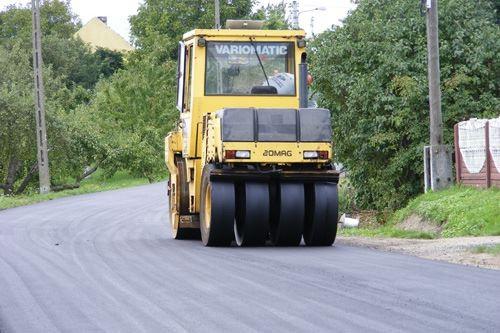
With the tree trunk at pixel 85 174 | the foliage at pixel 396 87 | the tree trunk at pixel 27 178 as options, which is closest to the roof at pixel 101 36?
the tree trunk at pixel 85 174

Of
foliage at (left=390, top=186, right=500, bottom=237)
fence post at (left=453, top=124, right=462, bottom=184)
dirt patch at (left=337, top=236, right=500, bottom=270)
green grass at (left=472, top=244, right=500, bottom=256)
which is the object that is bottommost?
dirt patch at (left=337, top=236, right=500, bottom=270)

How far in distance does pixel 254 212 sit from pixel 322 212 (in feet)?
3.70

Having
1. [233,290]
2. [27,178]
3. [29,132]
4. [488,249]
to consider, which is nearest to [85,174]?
→ [27,178]

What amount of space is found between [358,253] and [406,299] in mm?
5727

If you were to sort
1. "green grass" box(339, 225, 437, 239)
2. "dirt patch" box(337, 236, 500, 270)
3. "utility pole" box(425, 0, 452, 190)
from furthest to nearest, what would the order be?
1. "utility pole" box(425, 0, 452, 190)
2. "green grass" box(339, 225, 437, 239)
3. "dirt patch" box(337, 236, 500, 270)

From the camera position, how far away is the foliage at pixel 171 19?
3226 inches

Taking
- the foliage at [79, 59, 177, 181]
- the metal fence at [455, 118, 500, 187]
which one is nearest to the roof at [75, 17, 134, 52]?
the foliage at [79, 59, 177, 181]

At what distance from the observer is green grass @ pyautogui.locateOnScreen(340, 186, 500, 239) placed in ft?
71.0

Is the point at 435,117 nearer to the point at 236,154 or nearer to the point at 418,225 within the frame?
the point at 418,225

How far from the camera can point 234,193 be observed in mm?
18078

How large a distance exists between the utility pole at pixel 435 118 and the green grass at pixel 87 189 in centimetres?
1594

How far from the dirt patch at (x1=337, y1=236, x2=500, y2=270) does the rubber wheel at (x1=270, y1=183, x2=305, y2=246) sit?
140cm

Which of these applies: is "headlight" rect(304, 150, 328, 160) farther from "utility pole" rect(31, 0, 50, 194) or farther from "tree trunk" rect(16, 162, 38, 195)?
Result: "tree trunk" rect(16, 162, 38, 195)

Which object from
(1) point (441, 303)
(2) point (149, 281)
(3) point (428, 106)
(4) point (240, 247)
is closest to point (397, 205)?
(3) point (428, 106)
